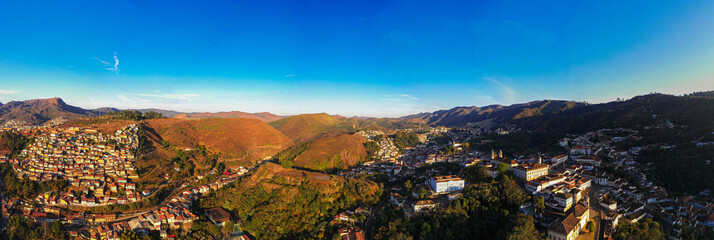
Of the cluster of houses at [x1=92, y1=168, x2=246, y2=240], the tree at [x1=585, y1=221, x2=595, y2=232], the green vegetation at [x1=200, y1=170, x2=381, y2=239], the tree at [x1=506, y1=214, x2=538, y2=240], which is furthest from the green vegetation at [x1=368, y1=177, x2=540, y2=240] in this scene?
the cluster of houses at [x1=92, y1=168, x2=246, y2=240]

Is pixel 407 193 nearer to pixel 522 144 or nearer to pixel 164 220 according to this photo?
pixel 164 220

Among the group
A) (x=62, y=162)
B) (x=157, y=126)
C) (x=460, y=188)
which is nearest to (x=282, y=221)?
(x=460, y=188)

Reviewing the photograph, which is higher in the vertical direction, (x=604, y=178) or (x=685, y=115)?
(x=685, y=115)

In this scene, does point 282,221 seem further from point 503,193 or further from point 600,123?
point 600,123

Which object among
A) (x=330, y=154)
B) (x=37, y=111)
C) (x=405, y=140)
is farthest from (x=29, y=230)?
(x=37, y=111)

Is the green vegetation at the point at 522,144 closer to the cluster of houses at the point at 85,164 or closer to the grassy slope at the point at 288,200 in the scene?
the grassy slope at the point at 288,200

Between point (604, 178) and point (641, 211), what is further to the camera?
point (604, 178)

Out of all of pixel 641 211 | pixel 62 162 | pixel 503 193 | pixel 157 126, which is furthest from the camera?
pixel 157 126

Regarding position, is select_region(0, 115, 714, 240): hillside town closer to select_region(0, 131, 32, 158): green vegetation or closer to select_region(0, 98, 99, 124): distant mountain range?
select_region(0, 131, 32, 158): green vegetation
